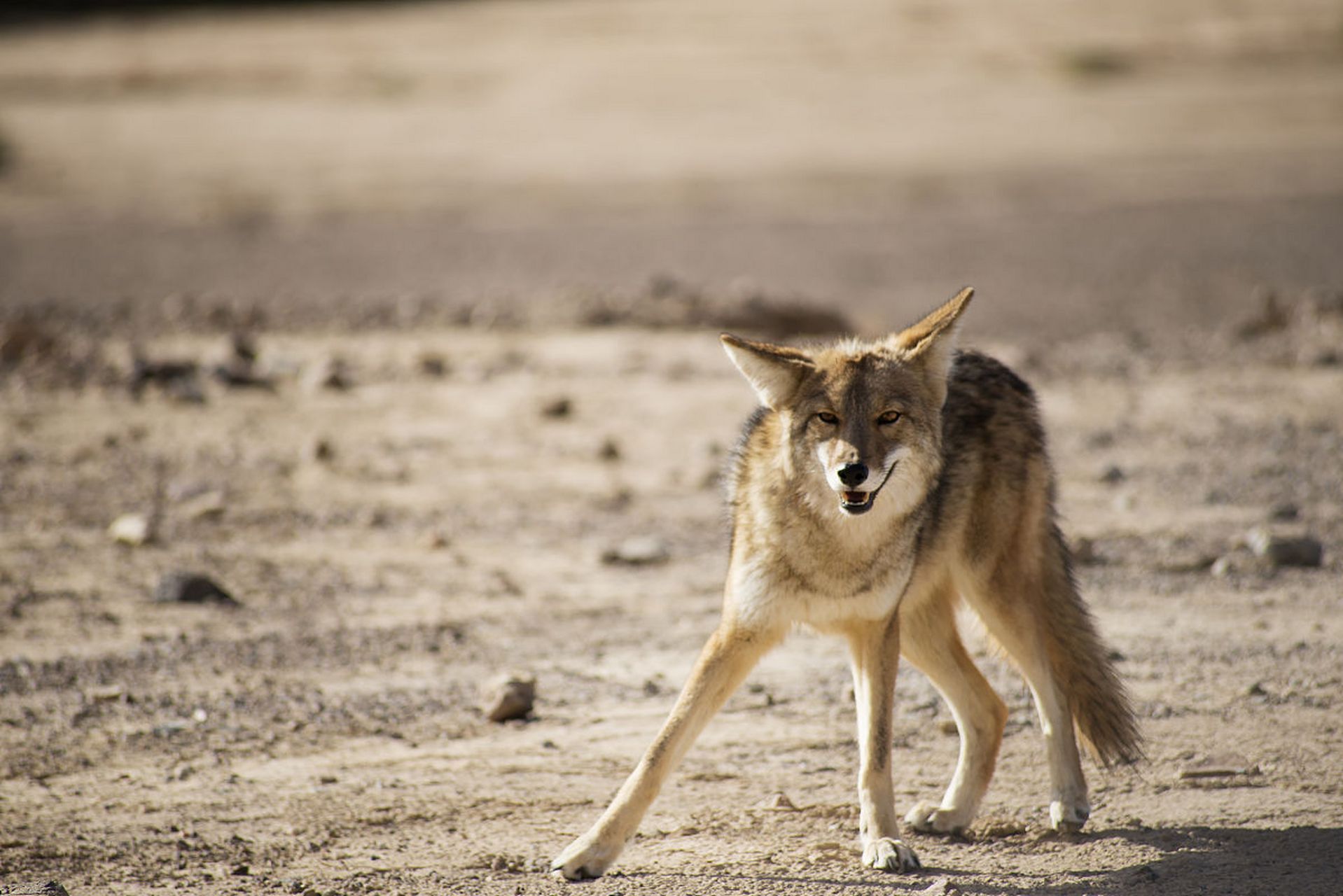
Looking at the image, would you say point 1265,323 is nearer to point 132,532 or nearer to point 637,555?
point 637,555

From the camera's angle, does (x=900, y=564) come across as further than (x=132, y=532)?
No

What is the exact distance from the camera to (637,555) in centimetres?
752

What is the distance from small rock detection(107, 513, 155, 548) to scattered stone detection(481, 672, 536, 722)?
292 cm

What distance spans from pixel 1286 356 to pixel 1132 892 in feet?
26.0

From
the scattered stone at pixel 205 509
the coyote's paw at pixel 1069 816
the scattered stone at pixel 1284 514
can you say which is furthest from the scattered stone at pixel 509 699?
the scattered stone at pixel 1284 514

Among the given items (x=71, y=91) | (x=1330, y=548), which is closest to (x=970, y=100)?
(x=71, y=91)

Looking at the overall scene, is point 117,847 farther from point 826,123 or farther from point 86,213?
point 826,123

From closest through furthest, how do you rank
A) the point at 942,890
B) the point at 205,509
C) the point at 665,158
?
the point at 942,890 < the point at 205,509 < the point at 665,158

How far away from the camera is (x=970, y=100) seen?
23344mm

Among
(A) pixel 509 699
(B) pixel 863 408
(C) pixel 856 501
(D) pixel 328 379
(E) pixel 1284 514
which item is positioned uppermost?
(D) pixel 328 379

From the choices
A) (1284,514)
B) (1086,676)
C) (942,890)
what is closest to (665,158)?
(1284,514)

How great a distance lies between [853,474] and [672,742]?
3.08ft

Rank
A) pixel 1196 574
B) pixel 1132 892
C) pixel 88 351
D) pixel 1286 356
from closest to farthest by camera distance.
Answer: pixel 1132 892
pixel 1196 574
pixel 1286 356
pixel 88 351

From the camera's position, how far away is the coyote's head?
4.28m
